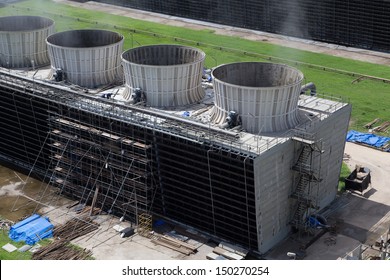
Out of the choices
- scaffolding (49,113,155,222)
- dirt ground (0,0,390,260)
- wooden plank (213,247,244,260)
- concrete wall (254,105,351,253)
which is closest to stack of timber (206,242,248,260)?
wooden plank (213,247,244,260)

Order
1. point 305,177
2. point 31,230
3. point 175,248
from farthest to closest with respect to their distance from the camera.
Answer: point 31,230, point 305,177, point 175,248

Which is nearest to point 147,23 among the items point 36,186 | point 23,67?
point 23,67

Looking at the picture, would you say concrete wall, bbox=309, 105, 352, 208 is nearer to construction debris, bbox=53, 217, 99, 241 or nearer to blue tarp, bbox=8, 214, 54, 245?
construction debris, bbox=53, 217, 99, 241

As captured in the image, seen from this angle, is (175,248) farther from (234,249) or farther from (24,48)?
(24,48)

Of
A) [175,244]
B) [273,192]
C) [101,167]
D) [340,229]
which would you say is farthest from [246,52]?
[175,244]

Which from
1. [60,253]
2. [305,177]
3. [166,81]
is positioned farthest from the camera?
[166,81]

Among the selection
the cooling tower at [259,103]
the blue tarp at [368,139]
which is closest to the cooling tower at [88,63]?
the cooling tower at [259,103]

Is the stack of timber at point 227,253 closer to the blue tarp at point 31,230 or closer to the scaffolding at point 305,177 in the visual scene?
the scaffolding at point 305,177
